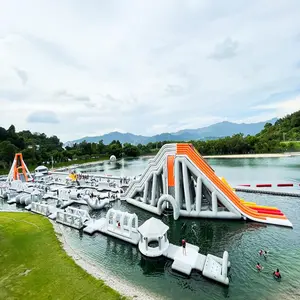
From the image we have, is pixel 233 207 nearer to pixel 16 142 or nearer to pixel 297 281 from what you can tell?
pixel 297 281

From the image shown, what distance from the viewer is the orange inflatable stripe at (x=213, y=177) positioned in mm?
26920

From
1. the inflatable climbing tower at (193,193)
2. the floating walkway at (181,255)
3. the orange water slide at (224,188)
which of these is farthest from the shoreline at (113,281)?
the orange water slide at (224,188)

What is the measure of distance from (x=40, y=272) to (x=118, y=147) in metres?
144

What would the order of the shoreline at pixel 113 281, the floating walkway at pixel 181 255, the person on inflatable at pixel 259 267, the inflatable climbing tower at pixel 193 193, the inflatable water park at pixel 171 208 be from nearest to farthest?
the shoreline at pixel 113 281
the floating walkway at pixel 181 255
the person on inflatable at pixel 259 267
the inflatable water park at pixel 171 208
the inflatable climbing tower at pixel 193 193

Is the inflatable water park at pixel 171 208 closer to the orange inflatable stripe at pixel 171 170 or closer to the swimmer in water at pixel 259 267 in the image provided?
the orange inflatable stripe at pixel 171 170

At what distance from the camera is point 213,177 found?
27750mm

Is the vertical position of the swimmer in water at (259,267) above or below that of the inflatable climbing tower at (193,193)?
below

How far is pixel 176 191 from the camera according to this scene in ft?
97.1

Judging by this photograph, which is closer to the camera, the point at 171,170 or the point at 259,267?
the point at 259,267

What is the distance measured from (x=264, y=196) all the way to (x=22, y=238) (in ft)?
120

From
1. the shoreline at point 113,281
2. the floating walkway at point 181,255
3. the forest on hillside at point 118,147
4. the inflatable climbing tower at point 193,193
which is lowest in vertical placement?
the shoreline at point 113,281

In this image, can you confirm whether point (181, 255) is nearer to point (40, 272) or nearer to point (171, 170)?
point (40, 272)

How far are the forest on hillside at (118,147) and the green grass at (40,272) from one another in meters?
73.9

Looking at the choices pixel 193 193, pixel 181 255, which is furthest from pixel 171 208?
pixel 181 255
